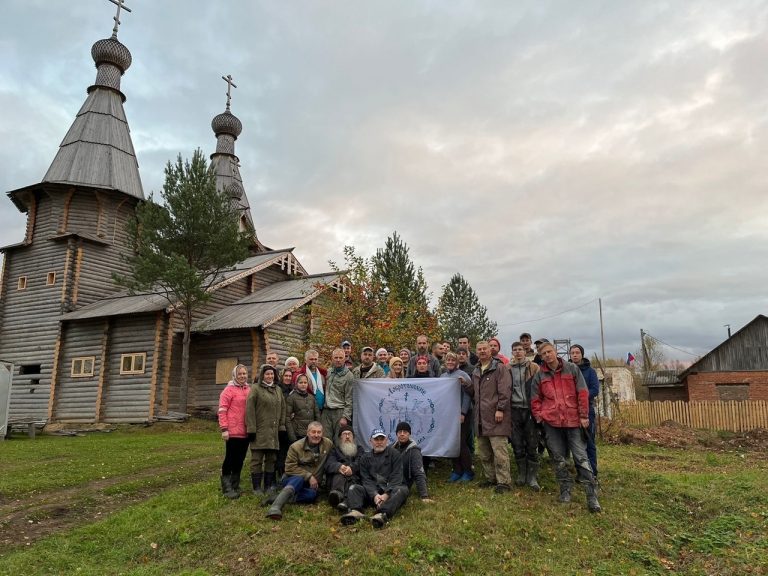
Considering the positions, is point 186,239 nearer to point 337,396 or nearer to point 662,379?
point 337,396

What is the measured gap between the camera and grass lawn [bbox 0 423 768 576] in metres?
6.21

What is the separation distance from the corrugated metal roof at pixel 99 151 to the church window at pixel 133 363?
9.32 meters

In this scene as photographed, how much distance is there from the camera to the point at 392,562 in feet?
19.8

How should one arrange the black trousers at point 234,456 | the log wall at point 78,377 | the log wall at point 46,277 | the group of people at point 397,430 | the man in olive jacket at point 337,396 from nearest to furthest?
the group of people at point 397,430
the black trousers at point 234,456
the man in olive jacket at point 337,396
the log wall at point 78,377
the log wall at point 46,277

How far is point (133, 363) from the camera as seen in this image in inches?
921

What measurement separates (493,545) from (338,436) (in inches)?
120

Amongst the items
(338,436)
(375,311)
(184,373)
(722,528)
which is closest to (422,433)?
(338,436)

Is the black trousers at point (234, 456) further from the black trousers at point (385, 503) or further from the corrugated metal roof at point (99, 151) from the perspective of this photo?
the corrugated metal roof at point (99, 151)

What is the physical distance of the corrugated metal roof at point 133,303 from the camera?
76.6 feet

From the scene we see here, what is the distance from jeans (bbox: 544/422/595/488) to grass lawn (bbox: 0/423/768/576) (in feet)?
1.32

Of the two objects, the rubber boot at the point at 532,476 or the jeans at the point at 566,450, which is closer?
the jeans at the point at 566,450

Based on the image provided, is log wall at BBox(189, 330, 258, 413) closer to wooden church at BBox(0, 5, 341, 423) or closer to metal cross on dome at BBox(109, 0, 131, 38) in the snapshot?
wooden church at BBox(0, 5, 341, 423)

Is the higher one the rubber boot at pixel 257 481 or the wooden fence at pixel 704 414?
the wooden fence at pixel 704 414

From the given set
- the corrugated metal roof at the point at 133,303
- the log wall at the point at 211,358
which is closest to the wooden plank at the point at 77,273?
the corrugated metal roof at the point at 133,303
